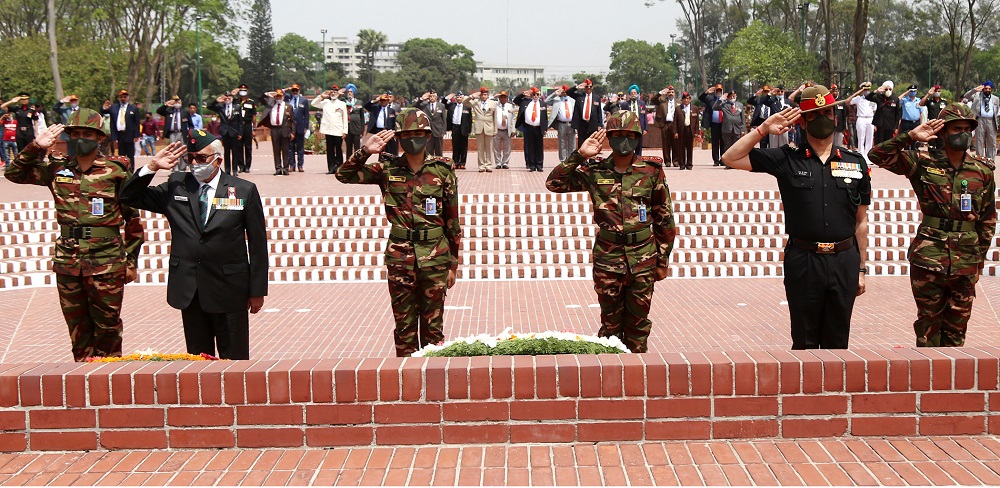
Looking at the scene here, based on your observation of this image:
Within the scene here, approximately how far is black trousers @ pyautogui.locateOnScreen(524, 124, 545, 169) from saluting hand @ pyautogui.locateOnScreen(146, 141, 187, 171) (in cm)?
1507

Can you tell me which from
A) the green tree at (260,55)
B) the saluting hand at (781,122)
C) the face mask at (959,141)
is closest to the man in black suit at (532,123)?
the face mask at (959,141)

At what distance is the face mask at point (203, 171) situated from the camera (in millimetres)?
5797

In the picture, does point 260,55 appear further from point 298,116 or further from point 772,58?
point 298,116

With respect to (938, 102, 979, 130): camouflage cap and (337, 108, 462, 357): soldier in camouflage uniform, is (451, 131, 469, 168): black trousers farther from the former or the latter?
(938, 102, 979, 130): camouflage cap

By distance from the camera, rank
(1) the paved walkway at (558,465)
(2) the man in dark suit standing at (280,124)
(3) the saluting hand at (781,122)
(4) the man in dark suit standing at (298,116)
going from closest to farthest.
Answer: (1) the paved walkway at (558,465)
(3) the saluting hand at (781,122)
(2) the man in dark suit standing at (280,124)
(4) the man in dark suit standing at (298,116)

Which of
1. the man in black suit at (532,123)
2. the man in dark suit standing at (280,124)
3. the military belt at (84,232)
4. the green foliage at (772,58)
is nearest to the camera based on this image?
the military belt at (84,232)

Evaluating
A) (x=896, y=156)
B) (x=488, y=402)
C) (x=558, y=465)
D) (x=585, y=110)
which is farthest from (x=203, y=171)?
(x=585, y=110)

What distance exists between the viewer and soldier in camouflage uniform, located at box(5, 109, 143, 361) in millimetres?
6445

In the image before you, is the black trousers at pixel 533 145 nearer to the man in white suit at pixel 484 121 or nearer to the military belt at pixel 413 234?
the man in white suit at pixel 484 121

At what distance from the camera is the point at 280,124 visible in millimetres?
20578

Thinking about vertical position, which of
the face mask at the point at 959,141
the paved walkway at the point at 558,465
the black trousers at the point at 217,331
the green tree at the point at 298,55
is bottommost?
the paved walkway at the point at 558,465

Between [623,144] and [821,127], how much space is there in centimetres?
118

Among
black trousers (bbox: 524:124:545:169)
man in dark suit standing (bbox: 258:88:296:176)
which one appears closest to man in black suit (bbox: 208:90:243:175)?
man in dark suit standing (bbox: 258:88:296:176)

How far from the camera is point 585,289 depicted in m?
11.4
